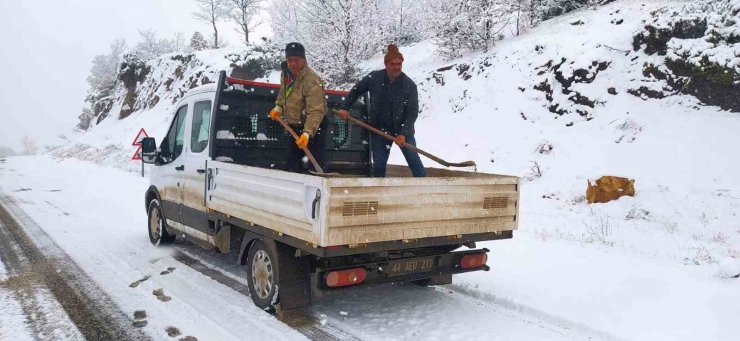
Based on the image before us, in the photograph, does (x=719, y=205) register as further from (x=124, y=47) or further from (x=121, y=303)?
(x=124, y=47)

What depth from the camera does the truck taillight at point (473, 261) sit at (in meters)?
4.61

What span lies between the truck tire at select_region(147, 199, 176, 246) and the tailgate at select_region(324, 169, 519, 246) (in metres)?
4.17

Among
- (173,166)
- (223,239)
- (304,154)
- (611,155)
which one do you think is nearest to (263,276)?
(223,239)

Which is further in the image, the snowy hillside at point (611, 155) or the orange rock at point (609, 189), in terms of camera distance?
the orange rock at point (609, 189)

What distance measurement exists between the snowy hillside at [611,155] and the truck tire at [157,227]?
3.92 m

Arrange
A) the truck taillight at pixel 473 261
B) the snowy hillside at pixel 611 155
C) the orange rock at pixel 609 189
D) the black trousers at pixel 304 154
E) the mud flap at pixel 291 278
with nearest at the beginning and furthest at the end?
the mud flap at pixel 291 278
the truck taillight at pixel 473 261
the snowy hillside at pixel 611 155
the black trousers at pixel 304 154
the orange rock at pixel 609 189

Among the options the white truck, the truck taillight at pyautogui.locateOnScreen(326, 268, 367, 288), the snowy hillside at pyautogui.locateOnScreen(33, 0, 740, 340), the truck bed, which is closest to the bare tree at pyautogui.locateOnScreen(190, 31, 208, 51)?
the snowy hillside at pyautogui.locateOnScreen(33, 0, 740, 340)

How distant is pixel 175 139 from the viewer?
21.6 feet

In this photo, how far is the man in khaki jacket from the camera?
5.06 meters

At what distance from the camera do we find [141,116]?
32.0 m

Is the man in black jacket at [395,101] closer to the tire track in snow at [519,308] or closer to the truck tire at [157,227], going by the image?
the tire track in snow at [519,308]

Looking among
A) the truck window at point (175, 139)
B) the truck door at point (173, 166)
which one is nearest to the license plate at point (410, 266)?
the truck door at point (173, 166)

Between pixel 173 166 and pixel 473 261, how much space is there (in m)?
4.02

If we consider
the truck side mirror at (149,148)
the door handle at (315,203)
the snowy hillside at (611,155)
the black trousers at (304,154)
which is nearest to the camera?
the door handle at (315,203)
